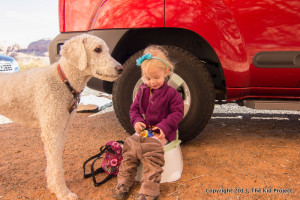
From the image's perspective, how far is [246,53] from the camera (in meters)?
2.62

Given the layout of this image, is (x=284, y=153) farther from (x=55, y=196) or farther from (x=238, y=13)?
(x=55, y=196)

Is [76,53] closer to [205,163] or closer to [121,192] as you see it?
[121,192]

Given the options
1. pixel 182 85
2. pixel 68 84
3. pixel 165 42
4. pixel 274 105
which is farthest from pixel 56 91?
pixel 274 105

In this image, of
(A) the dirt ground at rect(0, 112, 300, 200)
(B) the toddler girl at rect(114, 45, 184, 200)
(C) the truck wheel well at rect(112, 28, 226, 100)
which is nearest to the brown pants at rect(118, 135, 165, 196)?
(B) the toddler girl at rect(114, 45, 184, 200)

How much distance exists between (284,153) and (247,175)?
749 millimetres

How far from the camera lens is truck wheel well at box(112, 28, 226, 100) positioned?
2.82 meters

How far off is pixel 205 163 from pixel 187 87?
852 millimetres

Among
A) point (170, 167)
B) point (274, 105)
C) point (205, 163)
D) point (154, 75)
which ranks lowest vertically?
point (205, 163)

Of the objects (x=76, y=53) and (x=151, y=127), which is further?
(x=151, y=127)

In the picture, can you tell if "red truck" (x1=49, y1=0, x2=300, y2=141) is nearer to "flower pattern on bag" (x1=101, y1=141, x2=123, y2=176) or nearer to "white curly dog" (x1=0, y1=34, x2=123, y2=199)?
"flower pattern on bag" (x1=101, y1=141, x2=123, y2=176)

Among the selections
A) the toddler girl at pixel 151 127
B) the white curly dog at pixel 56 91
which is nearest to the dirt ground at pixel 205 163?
the toddler girl at pixel 151 127

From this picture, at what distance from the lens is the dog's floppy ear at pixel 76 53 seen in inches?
75.4

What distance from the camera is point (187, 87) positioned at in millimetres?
2703

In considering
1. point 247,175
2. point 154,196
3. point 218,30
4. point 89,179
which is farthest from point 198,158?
point 218,30
